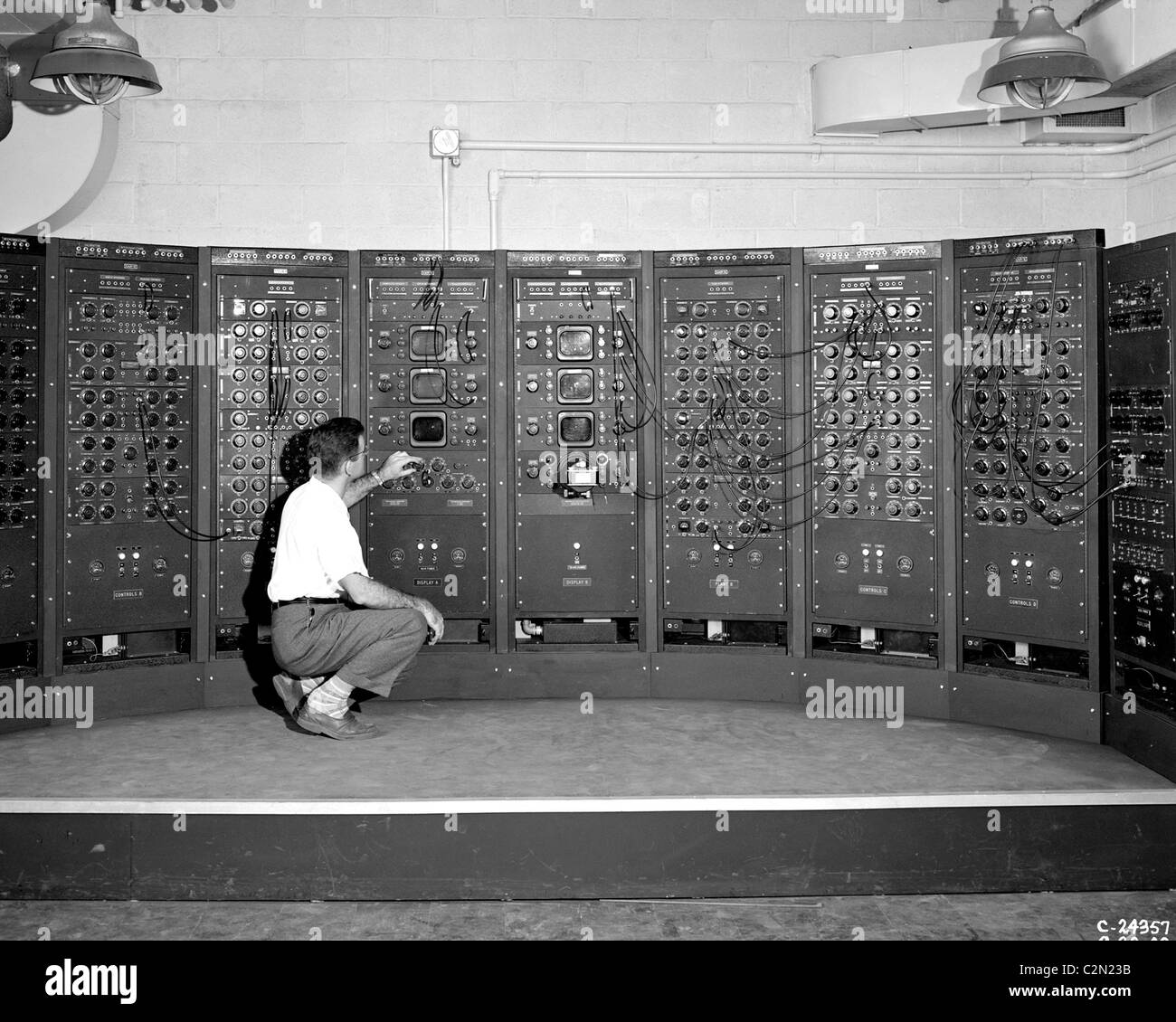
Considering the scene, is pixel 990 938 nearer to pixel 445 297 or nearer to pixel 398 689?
pixel 398 689

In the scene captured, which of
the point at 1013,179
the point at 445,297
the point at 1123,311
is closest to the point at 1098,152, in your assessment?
the point at 1013,179

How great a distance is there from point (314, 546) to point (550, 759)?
123 cm

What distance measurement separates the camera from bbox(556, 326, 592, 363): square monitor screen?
568cm

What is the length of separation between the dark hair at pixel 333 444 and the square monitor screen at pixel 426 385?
3.06ft

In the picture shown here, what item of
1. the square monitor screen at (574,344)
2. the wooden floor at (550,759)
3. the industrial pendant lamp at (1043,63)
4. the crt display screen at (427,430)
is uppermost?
the industrial pendant lamp at (1043,63)

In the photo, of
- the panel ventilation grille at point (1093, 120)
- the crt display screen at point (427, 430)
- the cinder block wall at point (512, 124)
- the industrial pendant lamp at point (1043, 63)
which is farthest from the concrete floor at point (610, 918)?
the panel ventilation grille at point (1093, 120)

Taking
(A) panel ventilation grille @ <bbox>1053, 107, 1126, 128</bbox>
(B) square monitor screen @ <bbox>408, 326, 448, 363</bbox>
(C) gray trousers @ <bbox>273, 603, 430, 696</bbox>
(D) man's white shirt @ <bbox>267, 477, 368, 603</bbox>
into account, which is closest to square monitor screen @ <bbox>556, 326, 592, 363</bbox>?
(B) square monitor screen @ <bbox>408, 326, 448, 363</bbox>

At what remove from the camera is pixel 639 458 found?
18.7 ft

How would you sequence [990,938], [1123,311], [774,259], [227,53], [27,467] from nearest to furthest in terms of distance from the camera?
[990,938] → [1123,311] → [27,467] → [774,259] → [227,53]

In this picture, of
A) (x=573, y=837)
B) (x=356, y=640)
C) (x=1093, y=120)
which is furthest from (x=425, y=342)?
(x=1093, y=120)

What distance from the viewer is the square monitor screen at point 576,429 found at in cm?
568

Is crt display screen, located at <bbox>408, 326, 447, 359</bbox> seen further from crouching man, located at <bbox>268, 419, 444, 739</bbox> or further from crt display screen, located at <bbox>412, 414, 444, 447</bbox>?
crouching man, located at <bbox>268, 419, 444, 739</bbox>

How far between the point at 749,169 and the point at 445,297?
195 cm

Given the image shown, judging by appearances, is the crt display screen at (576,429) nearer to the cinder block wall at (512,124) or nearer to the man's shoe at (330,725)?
the cinder block wall at (512,124)
